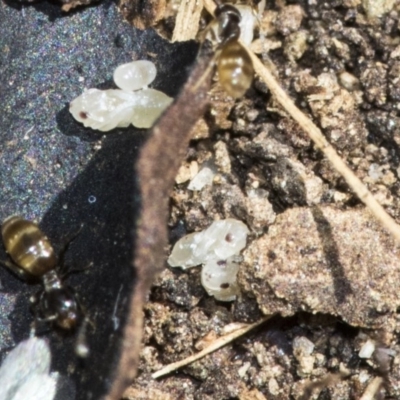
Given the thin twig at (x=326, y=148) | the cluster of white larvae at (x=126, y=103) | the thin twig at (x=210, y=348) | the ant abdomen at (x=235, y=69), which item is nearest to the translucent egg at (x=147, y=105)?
the cluster of white larvae at (x=126, y=103)

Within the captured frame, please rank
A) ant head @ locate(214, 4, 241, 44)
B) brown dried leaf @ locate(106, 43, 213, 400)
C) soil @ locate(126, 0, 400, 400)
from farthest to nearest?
1. ant head @ locate(214, 4, 241, 44)
2. soil @ locate(126, 0, 400, 400)
3. brown dried leaf @ locate(106, 43, 213, 400)

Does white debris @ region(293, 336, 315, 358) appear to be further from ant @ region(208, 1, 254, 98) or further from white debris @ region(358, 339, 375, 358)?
ant @ region(208, 1, 254, 98)

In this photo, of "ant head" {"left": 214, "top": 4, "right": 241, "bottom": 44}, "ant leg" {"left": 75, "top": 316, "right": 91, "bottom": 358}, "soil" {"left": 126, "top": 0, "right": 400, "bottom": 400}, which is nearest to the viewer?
"ant leg" {"left": 75, "top": 316, "right": 91, "bottom": 358}

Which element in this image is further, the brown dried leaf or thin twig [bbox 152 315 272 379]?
thin twig [bbox 152 315 272 379]

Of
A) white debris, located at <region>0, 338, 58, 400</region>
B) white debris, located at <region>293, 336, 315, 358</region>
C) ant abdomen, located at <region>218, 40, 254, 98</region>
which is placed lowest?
white debris, located at <region>293, 336, 315, 358</region>

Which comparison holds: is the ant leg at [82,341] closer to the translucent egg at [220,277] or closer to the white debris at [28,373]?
the white debris at [28,373]

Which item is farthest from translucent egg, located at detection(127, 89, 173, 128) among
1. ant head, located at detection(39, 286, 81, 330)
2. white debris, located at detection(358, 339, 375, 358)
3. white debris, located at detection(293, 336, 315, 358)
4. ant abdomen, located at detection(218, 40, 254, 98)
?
white debris, located at detection(358, 339, 375, 358)

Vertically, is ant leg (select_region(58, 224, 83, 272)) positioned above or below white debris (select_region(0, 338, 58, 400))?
above
